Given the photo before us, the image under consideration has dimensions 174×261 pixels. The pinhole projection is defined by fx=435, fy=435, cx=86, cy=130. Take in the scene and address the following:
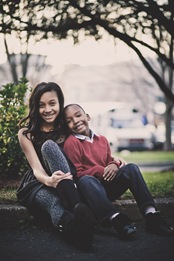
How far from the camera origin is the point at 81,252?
10.6 feet

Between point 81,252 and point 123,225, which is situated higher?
point 123,225

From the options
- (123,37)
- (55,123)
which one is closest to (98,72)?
(123,37)

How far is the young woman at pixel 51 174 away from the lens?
3209mm

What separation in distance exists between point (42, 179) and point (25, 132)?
57 cm

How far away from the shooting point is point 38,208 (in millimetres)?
3754

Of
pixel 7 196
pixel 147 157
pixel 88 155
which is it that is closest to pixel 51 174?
pixel 88 155

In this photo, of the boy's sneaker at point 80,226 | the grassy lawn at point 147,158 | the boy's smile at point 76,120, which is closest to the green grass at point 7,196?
the boy's smile at point 76,120

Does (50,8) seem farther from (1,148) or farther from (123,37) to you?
(1,148)

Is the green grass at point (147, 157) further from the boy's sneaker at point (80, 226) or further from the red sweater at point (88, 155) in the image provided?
the boy's sneaker at point (80, 226)

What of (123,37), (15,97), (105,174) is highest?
(123,37)

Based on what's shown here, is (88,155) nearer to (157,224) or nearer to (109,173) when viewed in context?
(109,173)

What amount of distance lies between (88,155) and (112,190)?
15.2 inches

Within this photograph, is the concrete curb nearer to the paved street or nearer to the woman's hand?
the paved street

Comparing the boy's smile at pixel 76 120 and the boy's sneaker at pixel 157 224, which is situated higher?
the boy's smile at pixel 76 120
